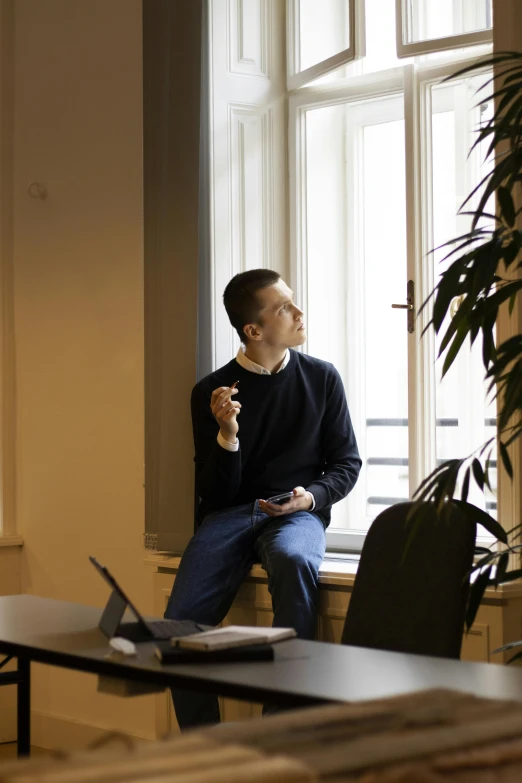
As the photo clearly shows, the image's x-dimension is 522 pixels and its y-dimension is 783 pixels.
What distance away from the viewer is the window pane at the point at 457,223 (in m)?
3.32

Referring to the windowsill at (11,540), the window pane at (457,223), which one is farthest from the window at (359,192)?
the windowsill at (11,540)

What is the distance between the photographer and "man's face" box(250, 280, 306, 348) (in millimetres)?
3412

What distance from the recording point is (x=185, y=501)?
3.64 metres

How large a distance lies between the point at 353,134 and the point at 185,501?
4.80 feet

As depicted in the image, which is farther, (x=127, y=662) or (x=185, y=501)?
(x=185, y=501)

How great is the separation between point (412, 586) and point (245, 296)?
4.73ft

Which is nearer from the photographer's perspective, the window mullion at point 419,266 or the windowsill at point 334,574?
the windowsill at point 334,574

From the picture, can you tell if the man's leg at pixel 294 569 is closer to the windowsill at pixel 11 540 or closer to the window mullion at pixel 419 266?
the window mullion at pixel 419 266

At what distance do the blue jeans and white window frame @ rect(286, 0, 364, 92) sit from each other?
156 centimetres

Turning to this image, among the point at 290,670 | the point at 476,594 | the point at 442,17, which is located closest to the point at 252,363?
the point at 442,17

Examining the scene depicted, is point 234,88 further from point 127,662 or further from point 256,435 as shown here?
point 127,662

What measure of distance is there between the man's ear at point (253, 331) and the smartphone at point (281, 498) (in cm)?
53

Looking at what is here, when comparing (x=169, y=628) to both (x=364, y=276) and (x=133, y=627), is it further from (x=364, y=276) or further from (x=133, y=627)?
(x=364, y=276)

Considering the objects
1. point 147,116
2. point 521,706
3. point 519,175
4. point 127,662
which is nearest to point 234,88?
point 147,116
